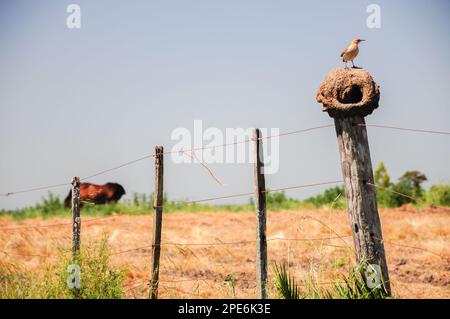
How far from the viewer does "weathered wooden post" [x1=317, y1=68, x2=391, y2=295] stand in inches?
208

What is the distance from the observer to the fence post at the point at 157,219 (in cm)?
636

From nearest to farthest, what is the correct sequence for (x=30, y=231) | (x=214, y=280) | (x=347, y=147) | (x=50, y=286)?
(x=347, y=147)
(x=50, y=286)
(x=214, y=280)
(x=30, y=231)

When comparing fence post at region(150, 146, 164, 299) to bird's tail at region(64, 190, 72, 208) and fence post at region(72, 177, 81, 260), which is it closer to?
fence post at region(72, 177, 81, 260)

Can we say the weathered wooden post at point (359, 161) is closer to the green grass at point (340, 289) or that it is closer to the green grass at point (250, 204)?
the green grass at point (340, 289)

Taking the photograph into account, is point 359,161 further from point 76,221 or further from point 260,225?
point 76,221

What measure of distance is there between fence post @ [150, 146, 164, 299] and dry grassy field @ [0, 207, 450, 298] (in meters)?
0.24

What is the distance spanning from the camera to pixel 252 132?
225 inches

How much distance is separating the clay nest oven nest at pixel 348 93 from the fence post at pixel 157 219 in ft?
6.97

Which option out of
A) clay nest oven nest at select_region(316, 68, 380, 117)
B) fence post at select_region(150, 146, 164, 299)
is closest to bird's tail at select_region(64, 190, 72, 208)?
fence post at select_region(150, 146, 164, 299)

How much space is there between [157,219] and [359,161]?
2563 mm

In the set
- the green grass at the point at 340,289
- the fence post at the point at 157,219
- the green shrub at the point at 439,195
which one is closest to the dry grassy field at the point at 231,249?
the green grass at the point at 340,289
